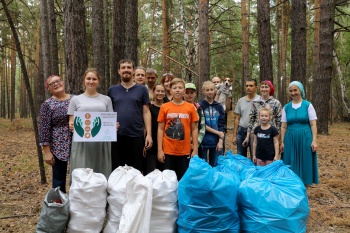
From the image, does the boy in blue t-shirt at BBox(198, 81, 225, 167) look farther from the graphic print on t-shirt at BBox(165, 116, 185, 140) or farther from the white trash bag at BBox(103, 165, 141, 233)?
the white trash bag at BBox(103, 165, 141, 233)

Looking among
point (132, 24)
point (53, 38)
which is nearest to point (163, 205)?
point (132, 24)

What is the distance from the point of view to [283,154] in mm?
5320

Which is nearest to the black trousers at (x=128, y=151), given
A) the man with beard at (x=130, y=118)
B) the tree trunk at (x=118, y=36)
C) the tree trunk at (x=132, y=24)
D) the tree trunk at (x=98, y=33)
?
the man with beard at (x=130, y=118)

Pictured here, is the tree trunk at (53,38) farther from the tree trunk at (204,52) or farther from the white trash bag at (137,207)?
the white trash bag at (137,207)

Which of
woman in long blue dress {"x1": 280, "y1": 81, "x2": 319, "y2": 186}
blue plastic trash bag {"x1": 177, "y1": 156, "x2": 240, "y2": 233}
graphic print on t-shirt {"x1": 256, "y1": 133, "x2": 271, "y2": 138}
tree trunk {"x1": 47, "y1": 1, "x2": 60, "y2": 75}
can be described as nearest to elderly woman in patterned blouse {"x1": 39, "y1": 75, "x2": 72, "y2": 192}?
blue plastic trash bag {"x1": 177, "y1": 156, "x2": 240, "y2": 233}

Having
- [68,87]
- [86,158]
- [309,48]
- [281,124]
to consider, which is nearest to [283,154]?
[281,124]

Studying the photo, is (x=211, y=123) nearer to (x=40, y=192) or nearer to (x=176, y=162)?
(x=176, y=162)

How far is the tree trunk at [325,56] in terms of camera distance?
37.0ft

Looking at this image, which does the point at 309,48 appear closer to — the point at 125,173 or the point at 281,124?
the point at 281,124

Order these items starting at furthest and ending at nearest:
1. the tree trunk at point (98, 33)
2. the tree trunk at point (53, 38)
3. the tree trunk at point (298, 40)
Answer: the tree trunk at point (53, 38) → the tree trunk at point (98, 33) → the tree trunk at point (298, 40)

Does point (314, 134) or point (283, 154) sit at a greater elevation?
point (314, 134)

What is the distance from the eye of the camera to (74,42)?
511 cm

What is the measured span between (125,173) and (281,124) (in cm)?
295

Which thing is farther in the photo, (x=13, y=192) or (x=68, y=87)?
(x=13, y=192)
